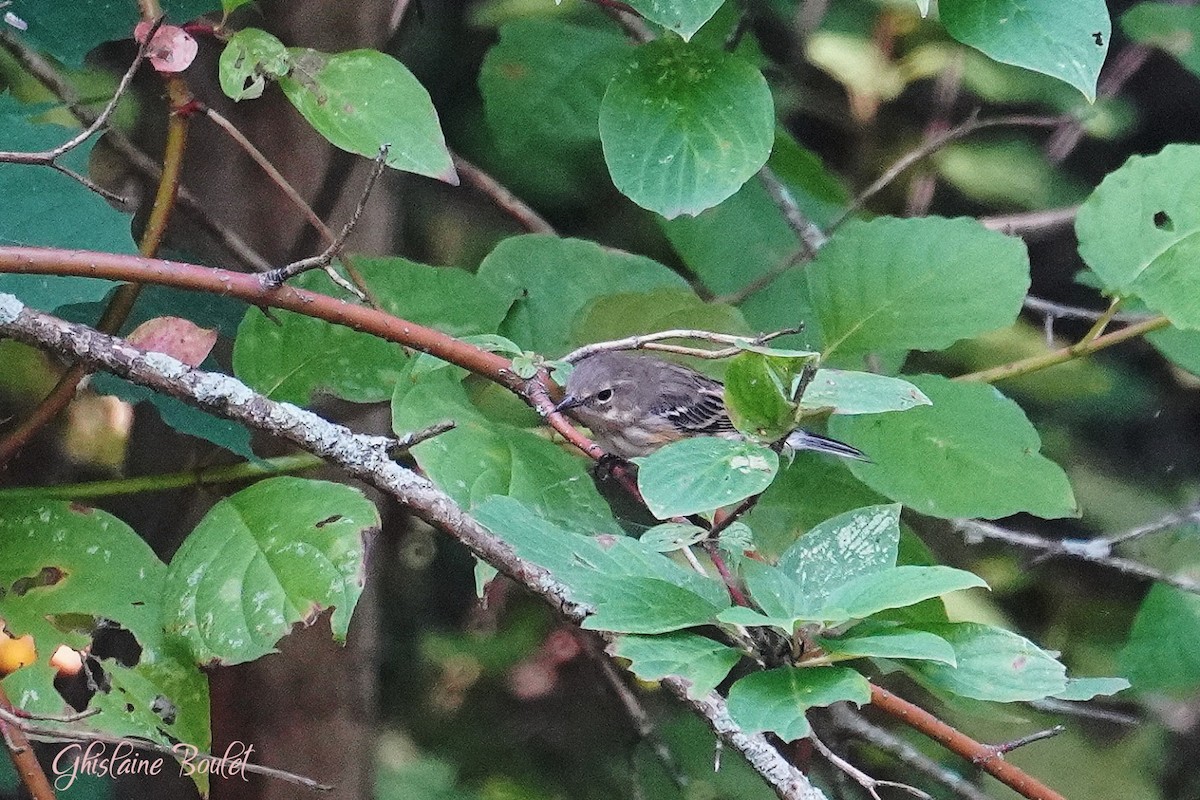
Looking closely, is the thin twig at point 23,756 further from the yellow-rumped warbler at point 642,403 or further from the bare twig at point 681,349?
the yellow-rumped warbler at point 642,403

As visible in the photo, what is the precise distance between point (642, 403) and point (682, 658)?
1.69 m

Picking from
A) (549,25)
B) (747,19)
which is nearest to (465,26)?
(549,25)

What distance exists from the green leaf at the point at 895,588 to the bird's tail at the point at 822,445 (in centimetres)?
64

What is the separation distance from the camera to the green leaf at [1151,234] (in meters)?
1.52

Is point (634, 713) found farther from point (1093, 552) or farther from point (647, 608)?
point (647, 608)

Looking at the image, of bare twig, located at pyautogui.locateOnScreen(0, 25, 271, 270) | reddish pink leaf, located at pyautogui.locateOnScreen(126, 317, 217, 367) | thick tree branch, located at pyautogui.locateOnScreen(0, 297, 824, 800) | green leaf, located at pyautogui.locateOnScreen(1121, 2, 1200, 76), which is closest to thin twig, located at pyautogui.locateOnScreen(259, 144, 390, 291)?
thick tree branch, located at pyautogui.locateOnScreen(0, 297, 824, 800)

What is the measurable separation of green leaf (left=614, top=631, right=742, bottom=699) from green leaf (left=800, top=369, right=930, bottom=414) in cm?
22

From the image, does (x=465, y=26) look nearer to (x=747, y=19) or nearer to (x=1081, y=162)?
(x=747, y=19)

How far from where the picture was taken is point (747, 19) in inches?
85.4

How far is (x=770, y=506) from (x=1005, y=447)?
0.34 meters

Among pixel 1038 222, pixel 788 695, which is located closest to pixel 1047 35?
pixel 788 695

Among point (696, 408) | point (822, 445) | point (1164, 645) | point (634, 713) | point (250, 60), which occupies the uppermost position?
point (250, 60)

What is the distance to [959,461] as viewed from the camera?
1.46 metres

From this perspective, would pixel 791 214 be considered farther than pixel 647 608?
Yes
